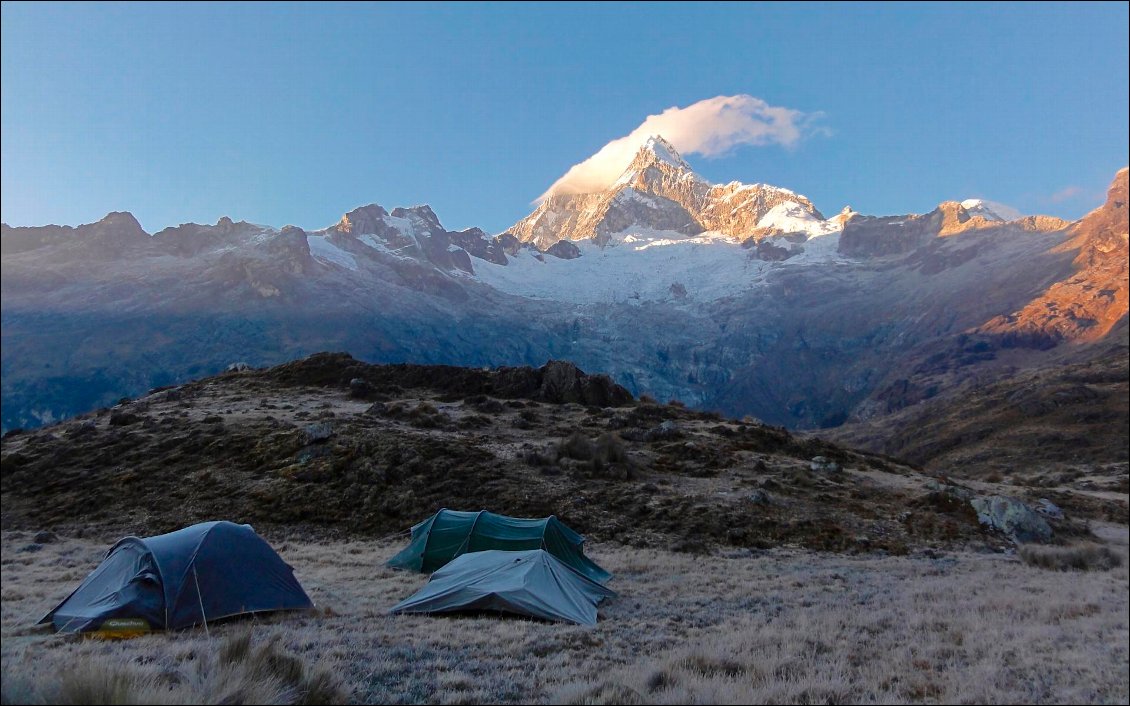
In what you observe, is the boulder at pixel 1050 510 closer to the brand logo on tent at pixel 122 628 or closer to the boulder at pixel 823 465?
the boulder at pixel 823 465

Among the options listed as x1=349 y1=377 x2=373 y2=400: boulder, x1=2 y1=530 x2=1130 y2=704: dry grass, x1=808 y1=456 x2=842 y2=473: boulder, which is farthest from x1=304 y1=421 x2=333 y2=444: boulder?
x1=808 y1=456 x2=842 y2=473: boulder

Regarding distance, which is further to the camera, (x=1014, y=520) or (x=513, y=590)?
(x=1014, y=520)

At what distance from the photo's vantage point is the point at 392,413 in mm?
35688

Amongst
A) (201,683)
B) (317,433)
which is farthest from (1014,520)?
(317,433)

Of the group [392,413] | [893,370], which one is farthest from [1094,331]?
[392,413]

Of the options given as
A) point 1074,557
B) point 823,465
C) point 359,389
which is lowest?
point 1074,557

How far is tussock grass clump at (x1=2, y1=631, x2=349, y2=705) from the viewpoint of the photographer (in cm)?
454

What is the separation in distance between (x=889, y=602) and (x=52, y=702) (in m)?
14.4

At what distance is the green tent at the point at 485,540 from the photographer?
16703mm

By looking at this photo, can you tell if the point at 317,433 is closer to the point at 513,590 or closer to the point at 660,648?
the point at 513,590

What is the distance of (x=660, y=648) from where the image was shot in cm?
1030

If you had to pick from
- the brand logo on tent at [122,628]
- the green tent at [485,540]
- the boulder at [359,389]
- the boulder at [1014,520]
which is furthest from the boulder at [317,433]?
the boulder at [1014,520]

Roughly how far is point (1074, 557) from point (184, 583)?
73.1ft

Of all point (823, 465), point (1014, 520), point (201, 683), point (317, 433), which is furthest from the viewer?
point (823, 465)
